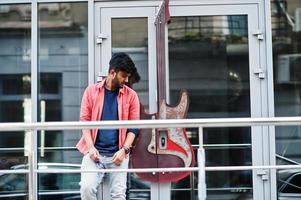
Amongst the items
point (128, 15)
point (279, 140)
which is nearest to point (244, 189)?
point (279, 140)

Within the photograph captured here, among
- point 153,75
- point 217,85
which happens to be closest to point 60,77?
point 153,75

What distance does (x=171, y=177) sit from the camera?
621cm

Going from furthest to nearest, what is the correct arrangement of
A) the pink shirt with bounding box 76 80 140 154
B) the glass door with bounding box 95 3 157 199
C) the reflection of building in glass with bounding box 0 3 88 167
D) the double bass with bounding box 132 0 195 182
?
1. the reflection of building in glass with bounding box 0 3 88 167
2. the glass door with bounding box 95 3 157 199
3. the double bass with bounding box 132 0 195 182
4. the pink shirt with bounding box 76 80 140 154

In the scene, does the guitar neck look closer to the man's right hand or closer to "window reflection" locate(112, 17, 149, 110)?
"window reflection" locate(112, 17, 149, 110)

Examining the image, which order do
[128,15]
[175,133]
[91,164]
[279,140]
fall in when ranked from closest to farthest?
[91,164], [175,133], [128,15], [279,140]

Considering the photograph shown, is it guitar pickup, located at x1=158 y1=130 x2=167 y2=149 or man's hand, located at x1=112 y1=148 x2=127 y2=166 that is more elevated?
guitar pickup, located at x1=158 y1=130 x2=167 y2=149

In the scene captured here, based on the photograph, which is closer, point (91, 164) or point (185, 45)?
point (91, 164)

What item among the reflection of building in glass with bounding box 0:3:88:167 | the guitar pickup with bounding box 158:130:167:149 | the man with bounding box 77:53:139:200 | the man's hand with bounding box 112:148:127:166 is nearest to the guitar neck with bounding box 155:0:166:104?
the guitar pickup with bounding box 158:130:167:149

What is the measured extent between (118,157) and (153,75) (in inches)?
60.3

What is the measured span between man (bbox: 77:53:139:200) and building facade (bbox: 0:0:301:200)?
1.07m

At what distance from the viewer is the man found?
5211 mm

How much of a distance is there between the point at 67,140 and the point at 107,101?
1.47 m

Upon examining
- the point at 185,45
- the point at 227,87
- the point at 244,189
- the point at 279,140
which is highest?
the point at 185,45

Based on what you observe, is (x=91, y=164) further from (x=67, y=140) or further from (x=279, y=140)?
(x=279, y=140)
